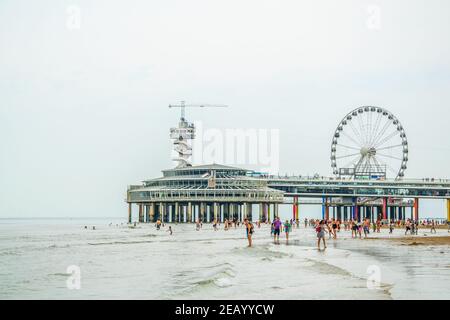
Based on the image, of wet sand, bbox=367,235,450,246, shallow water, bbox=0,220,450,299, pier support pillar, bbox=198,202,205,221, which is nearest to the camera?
shallow water, bbox=0,220,450,299

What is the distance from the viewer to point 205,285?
21188mm

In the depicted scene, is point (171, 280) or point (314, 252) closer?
point (171, 280)

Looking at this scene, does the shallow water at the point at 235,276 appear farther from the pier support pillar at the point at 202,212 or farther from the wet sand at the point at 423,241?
the pier support pillar at the point at 202,212

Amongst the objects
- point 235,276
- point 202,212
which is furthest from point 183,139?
point 235,276

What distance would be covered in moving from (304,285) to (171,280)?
4.51 meters

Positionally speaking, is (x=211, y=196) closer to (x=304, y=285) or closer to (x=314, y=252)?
(x=314, y=252)

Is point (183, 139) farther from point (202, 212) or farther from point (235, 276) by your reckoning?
point (235, 276)

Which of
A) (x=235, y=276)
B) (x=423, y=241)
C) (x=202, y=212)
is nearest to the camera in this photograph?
(x=235, y=276)

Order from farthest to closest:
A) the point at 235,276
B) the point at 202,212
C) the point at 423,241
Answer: the point at 202,212 → the point at 423,241 → the point at 235,276

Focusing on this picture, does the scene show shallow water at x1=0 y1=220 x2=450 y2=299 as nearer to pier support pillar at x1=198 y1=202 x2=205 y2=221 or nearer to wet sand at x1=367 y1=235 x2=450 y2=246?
wet sand at x1=367 y1=235 x2=450 y2=246

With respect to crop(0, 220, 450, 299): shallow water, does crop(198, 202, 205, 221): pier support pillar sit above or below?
above

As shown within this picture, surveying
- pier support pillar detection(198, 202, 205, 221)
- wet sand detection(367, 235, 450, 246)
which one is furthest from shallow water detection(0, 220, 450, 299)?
pier support pillar detection(198, 202, 205, 221)

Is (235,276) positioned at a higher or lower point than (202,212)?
lower
